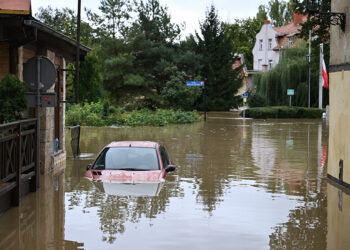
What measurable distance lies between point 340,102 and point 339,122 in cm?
51

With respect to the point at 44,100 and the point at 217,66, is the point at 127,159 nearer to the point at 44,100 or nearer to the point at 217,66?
the point at 44,100

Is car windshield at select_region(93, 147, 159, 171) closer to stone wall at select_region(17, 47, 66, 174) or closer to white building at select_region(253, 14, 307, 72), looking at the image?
stone wall at select_region(17, 47, 66, 174)

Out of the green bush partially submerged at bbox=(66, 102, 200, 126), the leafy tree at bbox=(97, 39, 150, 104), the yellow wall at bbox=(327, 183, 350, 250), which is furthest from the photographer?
the leafy tree at bbox=(97, 39, 150, 104)

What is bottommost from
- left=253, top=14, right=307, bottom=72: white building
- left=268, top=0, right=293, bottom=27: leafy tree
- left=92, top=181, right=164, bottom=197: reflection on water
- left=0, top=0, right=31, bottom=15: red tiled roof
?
left=92, top=181, right=164, bottom=197: reflection on water

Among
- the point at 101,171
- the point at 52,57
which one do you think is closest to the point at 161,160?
the point at 101,171

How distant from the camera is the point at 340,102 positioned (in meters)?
14.9

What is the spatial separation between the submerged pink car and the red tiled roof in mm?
3591

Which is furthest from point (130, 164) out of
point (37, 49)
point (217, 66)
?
point (217, 66)

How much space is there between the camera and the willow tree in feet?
203

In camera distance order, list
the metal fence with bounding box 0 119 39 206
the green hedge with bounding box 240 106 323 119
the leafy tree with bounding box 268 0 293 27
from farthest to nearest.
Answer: the leafy tree with bounding box 268 0 293 27
the green hedge with bounding box 240 106 323 119
the metal fence with bounding box 0 119 39 206

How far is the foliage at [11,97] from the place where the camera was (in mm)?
11383

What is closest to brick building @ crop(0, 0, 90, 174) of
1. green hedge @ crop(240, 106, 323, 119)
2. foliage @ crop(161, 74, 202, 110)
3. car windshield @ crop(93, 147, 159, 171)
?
car windshield @ crop(93, 147, 159, 171)

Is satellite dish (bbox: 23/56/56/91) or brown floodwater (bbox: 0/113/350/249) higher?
satellite dish (bbox: 23/56/56/91)

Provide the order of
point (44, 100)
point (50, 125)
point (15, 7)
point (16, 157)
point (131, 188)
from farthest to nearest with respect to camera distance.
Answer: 1. point (50, 125)
2. point (44, 100)
3. point (131, 188)
4. point (15, 7)
5. point (16, 157)
